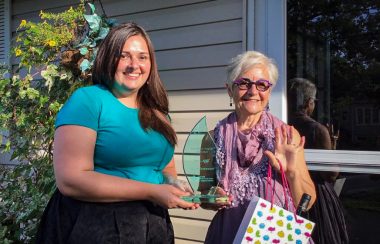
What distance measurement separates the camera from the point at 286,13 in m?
2.73

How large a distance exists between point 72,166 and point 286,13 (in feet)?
5.97

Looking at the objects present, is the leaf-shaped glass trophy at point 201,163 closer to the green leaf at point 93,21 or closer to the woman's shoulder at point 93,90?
the woman's shoulder at point 93,90

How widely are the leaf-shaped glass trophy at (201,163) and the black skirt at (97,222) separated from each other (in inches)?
7.7

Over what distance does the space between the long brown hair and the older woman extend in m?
0.27

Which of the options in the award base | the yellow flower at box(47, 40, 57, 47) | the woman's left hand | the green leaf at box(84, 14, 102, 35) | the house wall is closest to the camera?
the award base

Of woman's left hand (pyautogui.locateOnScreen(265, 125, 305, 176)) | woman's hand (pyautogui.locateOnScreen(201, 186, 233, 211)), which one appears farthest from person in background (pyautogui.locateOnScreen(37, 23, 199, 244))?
woman's left hand (pyautogui.locateOnScreen(265, 125, 305, 176))

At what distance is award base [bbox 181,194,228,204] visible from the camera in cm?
157

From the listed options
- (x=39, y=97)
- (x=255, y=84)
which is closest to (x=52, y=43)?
(x=39, y=97)

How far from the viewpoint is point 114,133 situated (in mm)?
1532

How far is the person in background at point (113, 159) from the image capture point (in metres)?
1.47

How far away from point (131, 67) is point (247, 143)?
0.58m

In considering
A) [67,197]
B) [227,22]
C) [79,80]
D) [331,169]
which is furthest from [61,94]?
[331,169]

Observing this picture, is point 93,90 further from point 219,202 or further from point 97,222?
point 219,202

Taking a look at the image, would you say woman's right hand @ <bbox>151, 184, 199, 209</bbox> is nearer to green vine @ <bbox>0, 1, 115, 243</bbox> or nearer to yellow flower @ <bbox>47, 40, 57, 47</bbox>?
green vine @ <bbox>0, 1, 115, 243</bbox>
